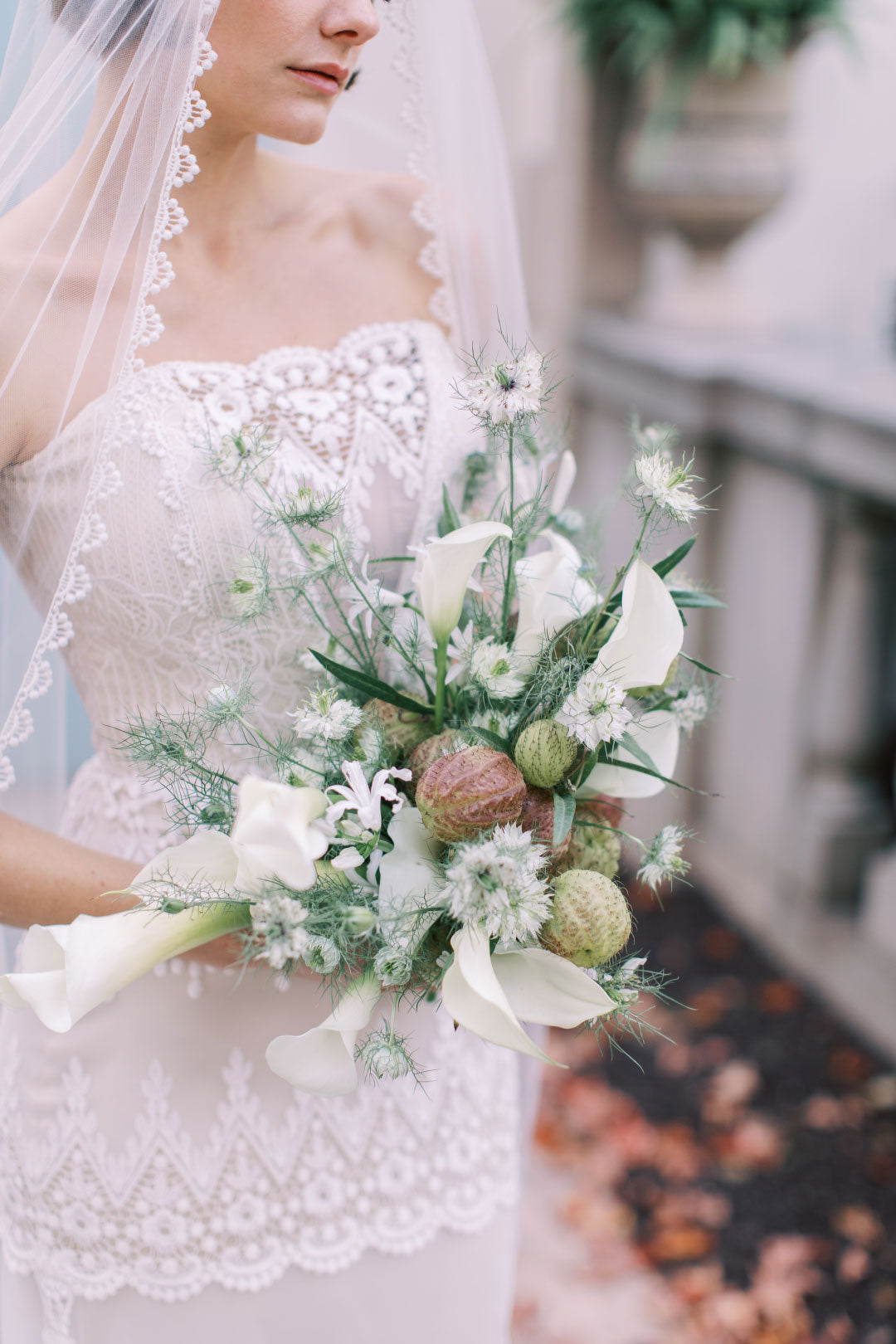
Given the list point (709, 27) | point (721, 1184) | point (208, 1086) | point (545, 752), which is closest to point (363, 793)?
point (545, 752)

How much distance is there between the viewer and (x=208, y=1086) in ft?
4.43

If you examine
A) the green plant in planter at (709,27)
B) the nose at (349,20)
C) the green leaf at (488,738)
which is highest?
the green plant in planter at (709,27)

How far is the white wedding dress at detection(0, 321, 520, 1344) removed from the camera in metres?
1.29

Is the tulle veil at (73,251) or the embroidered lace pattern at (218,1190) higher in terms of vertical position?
the tulle veil at (73,251)

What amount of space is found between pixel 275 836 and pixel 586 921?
27 centimetres

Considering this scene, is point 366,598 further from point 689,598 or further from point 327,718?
point 689,598

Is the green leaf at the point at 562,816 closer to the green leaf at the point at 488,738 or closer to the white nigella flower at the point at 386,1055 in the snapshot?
the green leaf at the point at 488,738

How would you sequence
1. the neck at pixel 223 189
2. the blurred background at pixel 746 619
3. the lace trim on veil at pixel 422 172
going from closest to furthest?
1. the neck at pixel 223 189
2. the lace trim on veil at pixel 422 172
3. the blurred background at pixel 746 619

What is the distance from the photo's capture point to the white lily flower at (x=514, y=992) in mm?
879

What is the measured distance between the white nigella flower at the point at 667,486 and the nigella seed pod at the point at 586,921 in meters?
0.32

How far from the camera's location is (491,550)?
120 cm

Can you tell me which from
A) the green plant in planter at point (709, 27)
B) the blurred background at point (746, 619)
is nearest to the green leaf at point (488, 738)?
the blurred background at point (746, 619)

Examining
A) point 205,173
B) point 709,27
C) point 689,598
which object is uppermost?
point 709,27

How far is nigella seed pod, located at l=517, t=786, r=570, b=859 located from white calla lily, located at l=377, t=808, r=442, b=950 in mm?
80
